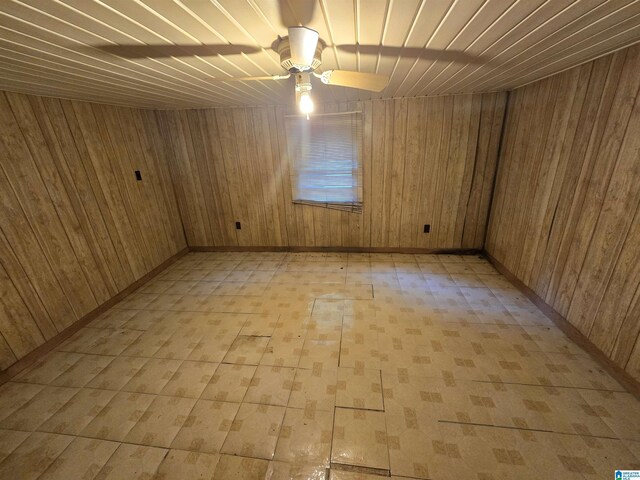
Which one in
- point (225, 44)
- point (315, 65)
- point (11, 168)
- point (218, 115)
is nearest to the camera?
point (225, 44)

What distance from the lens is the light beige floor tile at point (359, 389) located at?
1.74 m

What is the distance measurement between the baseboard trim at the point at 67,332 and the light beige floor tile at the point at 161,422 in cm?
135

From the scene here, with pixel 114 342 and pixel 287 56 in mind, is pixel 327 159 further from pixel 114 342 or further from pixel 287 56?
pixel 114 342

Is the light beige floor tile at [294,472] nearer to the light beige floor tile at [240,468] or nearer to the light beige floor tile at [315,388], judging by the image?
the light beige floor tile at [240,468]

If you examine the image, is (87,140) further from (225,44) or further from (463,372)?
(463,372)

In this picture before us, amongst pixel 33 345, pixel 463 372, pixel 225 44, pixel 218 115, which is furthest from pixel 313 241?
pixel 33 345

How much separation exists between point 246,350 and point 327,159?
2.57 meters

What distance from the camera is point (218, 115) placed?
355cm

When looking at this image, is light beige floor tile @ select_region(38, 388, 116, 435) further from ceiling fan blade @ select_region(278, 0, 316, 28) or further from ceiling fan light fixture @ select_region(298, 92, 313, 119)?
ceiling fan blade @ select_region(278, 0, 316, 28)

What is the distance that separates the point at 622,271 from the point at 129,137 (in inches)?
197

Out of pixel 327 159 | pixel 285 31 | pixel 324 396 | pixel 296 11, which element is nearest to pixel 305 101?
pixel 285 31

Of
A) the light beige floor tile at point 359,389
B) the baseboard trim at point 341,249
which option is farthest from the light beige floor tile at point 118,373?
the baseboard trim at point 341,249

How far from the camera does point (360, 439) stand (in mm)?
1531

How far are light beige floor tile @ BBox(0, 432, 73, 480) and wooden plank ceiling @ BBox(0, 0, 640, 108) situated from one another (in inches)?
89.8
